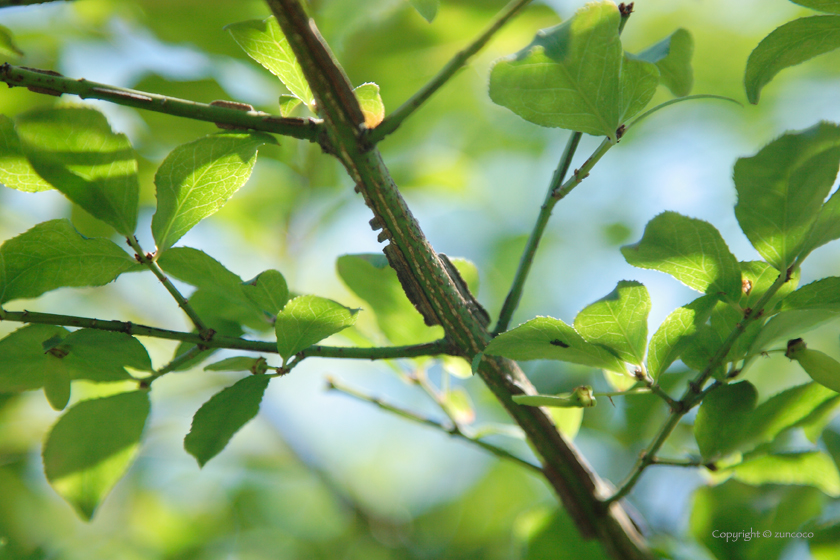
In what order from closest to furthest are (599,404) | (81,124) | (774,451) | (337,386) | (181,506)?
(81,124)
(774,451)
(337,386)
(599,404)
(181,506)

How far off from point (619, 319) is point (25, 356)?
60 centimetres

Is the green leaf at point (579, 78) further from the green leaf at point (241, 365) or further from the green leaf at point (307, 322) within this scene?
the green leaf at point (241, 365)

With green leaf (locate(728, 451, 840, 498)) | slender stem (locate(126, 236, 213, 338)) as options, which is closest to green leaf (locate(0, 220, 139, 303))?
slender stem (locate(126, 236, 213, 338))

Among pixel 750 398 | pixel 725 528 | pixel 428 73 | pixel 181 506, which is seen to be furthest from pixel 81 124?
pixel 181 506

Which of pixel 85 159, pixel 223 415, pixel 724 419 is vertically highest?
pixel 85 159

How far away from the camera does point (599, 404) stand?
4.39 feet

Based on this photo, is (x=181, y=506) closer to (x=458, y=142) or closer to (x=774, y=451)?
(x=458, y=142)

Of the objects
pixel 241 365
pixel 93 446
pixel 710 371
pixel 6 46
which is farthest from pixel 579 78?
pixel 93 446

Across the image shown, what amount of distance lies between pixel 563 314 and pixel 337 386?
1.06m

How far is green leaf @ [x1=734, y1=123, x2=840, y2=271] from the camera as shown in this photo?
489 millimetres

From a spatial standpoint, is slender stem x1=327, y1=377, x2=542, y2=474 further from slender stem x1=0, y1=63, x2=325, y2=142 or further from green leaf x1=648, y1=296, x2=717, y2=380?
slender stem x1=0, y1=63, x2=325, y2=142

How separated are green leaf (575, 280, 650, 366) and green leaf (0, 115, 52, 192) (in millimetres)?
542

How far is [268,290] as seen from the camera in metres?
0.59

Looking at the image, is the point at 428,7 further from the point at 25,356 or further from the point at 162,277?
the point at 25,356
